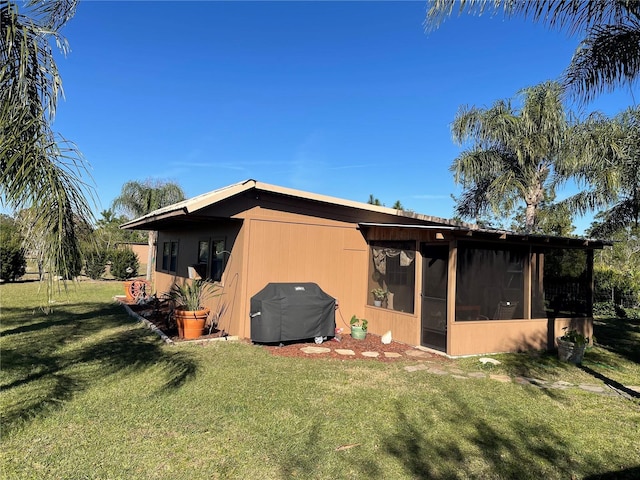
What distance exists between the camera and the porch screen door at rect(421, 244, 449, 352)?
25.2ft

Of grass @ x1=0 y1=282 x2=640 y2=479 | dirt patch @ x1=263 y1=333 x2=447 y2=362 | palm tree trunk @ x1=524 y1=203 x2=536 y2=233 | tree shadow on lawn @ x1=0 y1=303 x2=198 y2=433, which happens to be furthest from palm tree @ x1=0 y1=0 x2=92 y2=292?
palm tree trunk @ x1=524 y1=203 x2=536 y2=233

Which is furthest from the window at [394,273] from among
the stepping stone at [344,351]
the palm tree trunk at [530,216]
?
the palm tree trunk at [530,216]

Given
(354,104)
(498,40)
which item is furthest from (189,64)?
(498,40)

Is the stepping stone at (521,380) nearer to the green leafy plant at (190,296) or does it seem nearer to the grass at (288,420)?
the grass at (288,420)

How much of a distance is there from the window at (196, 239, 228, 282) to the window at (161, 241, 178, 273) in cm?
286

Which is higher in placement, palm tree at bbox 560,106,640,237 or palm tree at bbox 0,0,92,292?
palm tree at bbox 560,106,640,237

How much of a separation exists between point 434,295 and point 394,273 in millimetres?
1319

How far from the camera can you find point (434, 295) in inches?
309

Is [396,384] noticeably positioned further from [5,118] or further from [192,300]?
[5,118]

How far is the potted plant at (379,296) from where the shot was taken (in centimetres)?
921

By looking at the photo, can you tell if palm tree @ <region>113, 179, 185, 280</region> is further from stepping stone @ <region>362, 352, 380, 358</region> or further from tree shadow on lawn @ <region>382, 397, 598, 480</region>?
tree shadow on lawn @ <region>382, 397, 598, 480</region>

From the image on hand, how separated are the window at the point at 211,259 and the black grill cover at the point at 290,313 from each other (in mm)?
1635

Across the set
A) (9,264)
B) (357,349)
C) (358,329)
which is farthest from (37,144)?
(9,264)

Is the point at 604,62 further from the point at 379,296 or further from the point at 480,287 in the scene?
the point at 379,296
